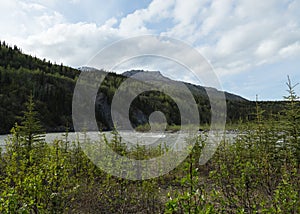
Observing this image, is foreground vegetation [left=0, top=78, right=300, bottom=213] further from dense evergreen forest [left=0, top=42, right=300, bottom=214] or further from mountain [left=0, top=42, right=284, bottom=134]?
mountain [left=0, top=42, right=284, bottom=134]

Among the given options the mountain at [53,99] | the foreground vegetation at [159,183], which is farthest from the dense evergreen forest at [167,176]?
the mountain at [53,99]

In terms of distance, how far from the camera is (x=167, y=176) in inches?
249

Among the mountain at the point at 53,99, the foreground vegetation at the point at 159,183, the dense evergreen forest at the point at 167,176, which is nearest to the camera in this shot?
the foreground vegetation at the point at 159,183

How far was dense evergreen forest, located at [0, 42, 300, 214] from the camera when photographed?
2396 mm

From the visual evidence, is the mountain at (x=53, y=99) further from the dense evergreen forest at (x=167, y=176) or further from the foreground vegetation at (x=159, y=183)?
the foreground vegetation at (x=159, y=183)

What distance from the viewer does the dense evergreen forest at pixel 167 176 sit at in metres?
2.40

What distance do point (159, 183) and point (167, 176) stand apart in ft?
1.48

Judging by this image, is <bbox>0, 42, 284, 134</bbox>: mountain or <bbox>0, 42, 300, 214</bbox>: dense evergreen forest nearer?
<bbox>0, 42, 300, 214</bbox>: dense evergreen forest

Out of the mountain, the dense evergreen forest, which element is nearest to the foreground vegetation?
the dense evergreen forest

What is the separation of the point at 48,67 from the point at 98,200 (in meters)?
53.3

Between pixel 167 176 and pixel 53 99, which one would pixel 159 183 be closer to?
pixel 167 176

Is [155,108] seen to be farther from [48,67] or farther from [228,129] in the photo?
[228,129]

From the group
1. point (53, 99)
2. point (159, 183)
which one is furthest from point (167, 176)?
point (53, 99)

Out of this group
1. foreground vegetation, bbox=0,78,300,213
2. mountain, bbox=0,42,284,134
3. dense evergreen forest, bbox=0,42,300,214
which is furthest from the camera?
mountain, bbox=0,42,284,134
